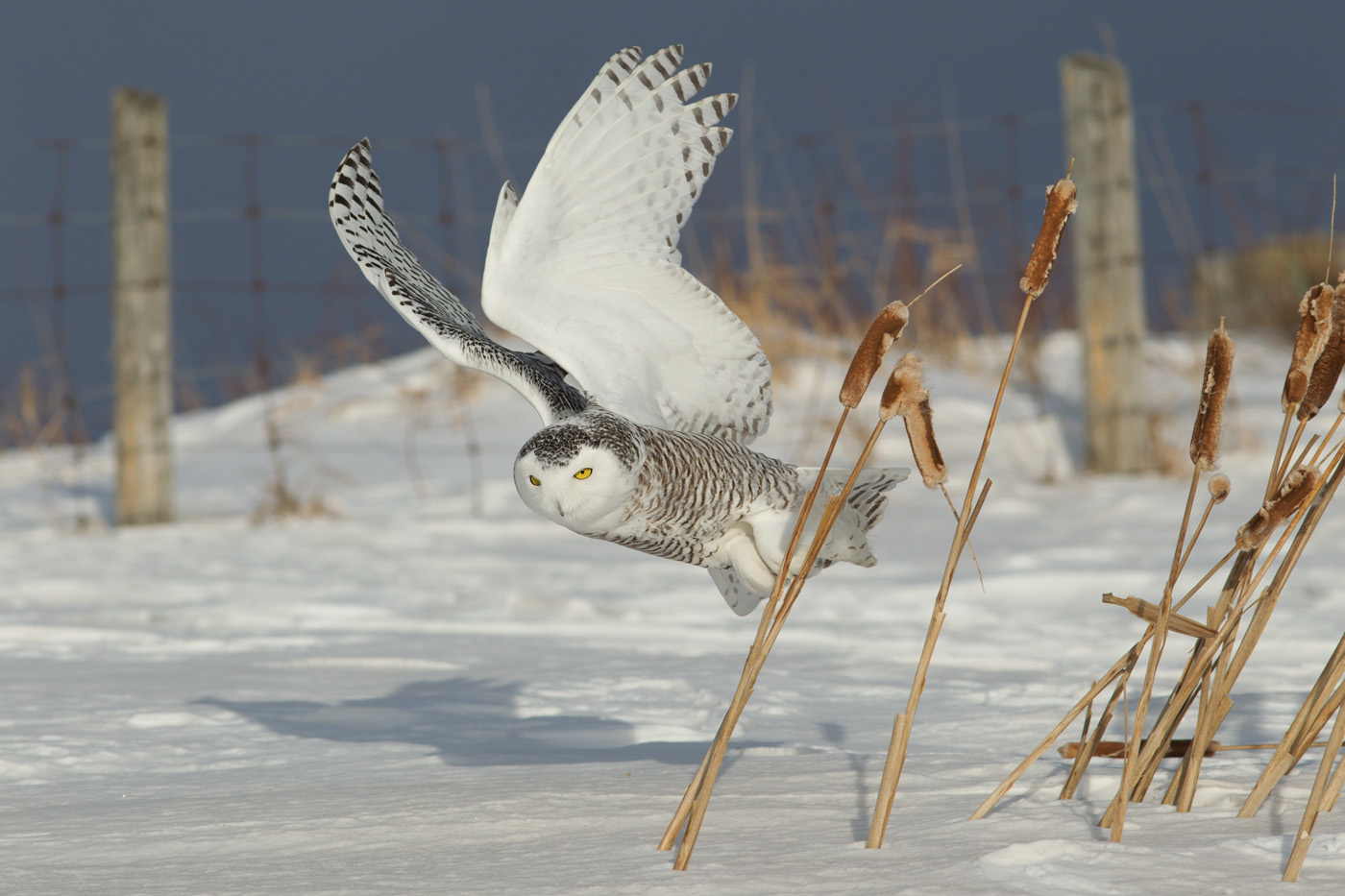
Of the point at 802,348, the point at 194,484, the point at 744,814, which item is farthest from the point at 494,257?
the point at 194,484

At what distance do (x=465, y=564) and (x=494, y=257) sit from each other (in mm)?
3060

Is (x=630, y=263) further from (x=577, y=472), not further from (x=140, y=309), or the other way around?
(x=140, y=309)

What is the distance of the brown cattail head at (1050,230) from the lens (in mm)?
1305

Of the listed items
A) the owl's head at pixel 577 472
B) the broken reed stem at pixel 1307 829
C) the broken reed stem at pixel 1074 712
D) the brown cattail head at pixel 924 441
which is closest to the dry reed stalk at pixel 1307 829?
the broken reed stem at pixel 1307 829

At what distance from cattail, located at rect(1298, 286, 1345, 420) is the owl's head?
29.9 inches

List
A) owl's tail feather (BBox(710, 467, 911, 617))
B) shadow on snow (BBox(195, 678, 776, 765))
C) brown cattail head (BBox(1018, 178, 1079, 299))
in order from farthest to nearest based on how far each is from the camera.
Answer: shadow on snow (BBox(195, 678, 776, 765)) < owl's tail feather (BBox(710, 467, 911, 617)) < brown cattail head (BBox(1018, 178, 1079, 299))

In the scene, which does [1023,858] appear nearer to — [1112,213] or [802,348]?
[1112,213]

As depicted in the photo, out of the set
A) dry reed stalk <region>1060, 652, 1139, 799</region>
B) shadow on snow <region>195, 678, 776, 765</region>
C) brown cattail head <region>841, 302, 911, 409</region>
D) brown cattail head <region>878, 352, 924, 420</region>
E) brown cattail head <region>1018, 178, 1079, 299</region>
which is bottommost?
shadow on snow <region>195, 678, 776, 765</region>

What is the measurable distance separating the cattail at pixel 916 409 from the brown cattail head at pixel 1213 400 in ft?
0.97

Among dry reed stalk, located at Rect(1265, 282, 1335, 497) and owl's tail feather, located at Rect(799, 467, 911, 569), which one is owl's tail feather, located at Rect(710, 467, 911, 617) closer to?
owl's tail feather, located at Rect(799, 467, 911, 569)

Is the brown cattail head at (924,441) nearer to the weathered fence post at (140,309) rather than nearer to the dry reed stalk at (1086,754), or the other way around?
the dry reed stalk at (1086,754)

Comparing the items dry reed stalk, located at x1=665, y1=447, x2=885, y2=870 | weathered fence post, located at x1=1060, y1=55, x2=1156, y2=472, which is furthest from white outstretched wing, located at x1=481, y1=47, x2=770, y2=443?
weathered fence post, located at x1=1060, y1=55, x2=1156, y2=472

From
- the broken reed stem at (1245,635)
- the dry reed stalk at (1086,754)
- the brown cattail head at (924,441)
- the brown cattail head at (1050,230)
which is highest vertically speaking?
the brown cattail head at (1050,230)

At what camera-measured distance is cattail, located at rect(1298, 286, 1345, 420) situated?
1459mm
